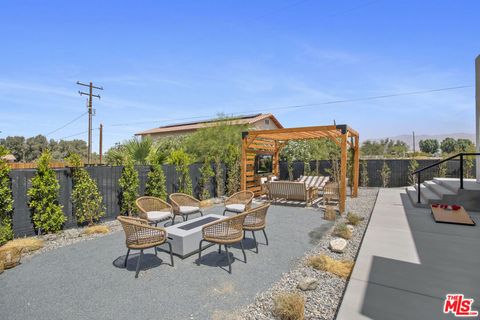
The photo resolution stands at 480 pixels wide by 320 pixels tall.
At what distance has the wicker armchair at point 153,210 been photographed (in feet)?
15.4

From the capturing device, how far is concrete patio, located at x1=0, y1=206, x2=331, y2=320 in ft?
8.18

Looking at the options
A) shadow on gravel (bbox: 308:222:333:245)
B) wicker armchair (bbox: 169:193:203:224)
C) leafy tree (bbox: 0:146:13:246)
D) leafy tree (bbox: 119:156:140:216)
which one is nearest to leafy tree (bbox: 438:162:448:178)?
shadow on gravel (bbox: 308:222:333:245)

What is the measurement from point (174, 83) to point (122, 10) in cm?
722

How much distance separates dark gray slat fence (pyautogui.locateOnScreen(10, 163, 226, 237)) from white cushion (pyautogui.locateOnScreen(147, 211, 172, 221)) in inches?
86.0

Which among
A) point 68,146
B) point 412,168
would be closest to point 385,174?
point 412,168

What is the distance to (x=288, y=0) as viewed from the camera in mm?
9086

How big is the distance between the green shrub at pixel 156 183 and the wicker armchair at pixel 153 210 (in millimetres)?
1904

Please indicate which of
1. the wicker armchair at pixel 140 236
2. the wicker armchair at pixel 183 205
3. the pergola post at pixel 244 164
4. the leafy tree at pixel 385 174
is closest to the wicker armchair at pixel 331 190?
the pergola post at pixel 244 164

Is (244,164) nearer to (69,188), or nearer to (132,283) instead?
(69,188)

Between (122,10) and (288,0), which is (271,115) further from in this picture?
(122,10)

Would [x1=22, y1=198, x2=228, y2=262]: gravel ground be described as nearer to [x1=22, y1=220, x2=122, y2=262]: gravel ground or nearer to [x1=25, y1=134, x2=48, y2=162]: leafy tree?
[x1=22, y1=220, x2=122, y2=262]: gravel ground

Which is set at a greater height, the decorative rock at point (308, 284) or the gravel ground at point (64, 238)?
the decorative rock at point (308, 284)

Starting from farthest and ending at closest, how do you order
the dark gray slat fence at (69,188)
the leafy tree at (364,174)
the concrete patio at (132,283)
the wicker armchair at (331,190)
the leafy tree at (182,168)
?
the leafy tree at (364,174)
the leafy tree at (182,168)
the wicker armchair at (331,190)
the dark gray slat fence at (69,188)
the concrete patio at (132,283)

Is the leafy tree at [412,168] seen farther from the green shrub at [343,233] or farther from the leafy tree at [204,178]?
the leafy tree at [204,178]
